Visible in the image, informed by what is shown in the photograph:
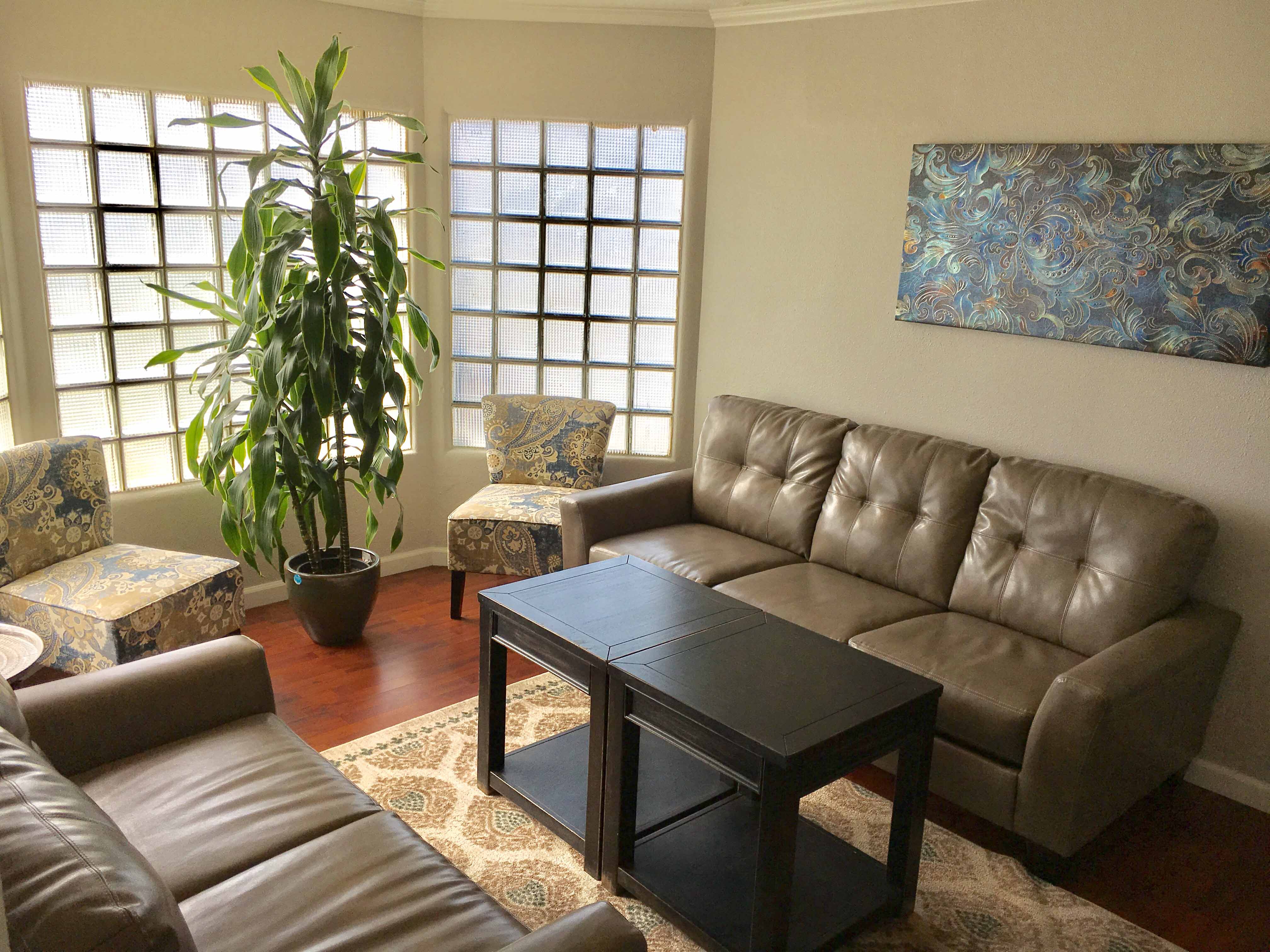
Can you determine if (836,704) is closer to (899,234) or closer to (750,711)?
(750,711)

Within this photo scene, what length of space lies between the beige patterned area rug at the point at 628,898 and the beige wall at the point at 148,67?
1.39 m

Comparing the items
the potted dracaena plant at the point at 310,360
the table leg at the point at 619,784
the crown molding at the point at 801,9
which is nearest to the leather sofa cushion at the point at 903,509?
the table leg at the point at 619,784

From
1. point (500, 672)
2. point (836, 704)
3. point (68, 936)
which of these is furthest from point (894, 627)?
point (68, 936)

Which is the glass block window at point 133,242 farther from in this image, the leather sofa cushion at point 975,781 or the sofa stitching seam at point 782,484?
the leather sofa cushion at point 975,781

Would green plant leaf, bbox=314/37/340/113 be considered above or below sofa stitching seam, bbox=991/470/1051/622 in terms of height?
above

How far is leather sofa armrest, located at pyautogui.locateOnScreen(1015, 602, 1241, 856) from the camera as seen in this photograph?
2.37 metres

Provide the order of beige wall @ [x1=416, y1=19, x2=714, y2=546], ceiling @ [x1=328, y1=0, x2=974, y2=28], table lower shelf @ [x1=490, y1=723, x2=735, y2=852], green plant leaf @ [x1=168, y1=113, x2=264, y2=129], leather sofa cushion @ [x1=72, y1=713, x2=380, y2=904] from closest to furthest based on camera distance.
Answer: leather sofa cushion @ [x1=72, y1=713, x2=380, y2=904] → table lower shelf @ [x1=490, y1=723, x2=735, y2=852] → green plant leaf @ [x1=168, y1=113, x2=264, y2=129] → ceiling @ [x1=328, y1=0, x2=974, y2=28] → beige wall @ [x1=416, y1=19, x2=714, y2=546]

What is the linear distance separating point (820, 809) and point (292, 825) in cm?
152

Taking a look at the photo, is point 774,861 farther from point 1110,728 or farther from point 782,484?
point 782,484

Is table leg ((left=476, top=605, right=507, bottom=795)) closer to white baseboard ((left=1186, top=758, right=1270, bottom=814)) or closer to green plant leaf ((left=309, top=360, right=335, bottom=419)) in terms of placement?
green plant leaf ((left=309, top=360, right=335, bottom=419))

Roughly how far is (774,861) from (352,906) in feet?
2.72

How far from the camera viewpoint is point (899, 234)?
359cm

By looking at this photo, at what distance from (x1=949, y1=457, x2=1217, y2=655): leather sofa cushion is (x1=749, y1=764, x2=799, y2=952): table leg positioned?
129 centimetres

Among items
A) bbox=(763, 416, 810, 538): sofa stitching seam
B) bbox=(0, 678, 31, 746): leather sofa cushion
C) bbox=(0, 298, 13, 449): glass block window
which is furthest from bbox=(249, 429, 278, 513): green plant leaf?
bbox=(763, 416, 810, 538): sofa stitching seam
